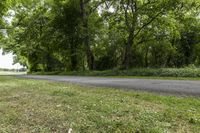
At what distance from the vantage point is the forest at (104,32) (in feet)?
73.4

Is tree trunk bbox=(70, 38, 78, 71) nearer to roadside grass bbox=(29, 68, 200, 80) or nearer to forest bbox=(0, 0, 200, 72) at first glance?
forest bbox=(0, 0, 200, 72)

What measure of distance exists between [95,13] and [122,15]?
505 cm

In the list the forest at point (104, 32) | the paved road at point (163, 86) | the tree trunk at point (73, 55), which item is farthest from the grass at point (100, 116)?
the tree trunk at point (73, 55)

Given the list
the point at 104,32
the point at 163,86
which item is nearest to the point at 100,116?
the point at 163,86

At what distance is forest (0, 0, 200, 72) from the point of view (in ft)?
73.4

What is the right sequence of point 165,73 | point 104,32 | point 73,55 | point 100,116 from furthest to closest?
point 73,55, point 104,32, point 165,73, point 100,116

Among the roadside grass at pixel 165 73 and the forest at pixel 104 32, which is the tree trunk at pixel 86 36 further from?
the roadside grass at pixel 165 73

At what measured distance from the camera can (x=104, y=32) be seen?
2609 cm

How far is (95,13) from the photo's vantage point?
27.6 metres

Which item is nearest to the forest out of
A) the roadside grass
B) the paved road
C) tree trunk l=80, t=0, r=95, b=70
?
tree trunk l=80, t=0, r=95, b=70

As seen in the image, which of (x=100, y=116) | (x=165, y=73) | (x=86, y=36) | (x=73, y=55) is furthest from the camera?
(x=73, y=55)

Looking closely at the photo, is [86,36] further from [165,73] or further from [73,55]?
[165,73]

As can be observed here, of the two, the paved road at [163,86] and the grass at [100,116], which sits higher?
the paved road at [163,86]

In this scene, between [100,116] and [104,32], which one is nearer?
[100,116]
